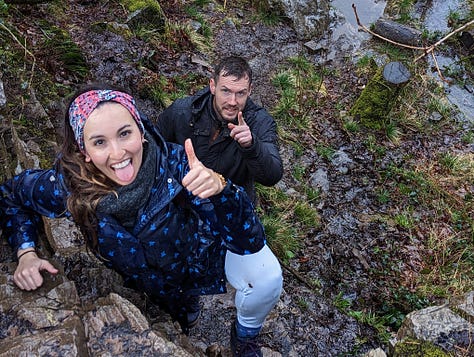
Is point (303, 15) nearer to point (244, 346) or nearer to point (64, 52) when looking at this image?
point (64, 52)

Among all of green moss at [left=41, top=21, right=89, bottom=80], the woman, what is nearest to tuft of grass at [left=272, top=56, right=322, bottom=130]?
green moss at [left=41, top=21, right=89, bottom=80]

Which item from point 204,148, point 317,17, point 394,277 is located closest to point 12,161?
point 204,148

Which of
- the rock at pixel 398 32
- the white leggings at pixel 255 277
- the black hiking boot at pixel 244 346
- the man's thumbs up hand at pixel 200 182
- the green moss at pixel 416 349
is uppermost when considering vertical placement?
the man's thumbs up hand at pixel 200 182

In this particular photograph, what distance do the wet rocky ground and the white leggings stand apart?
0.54m

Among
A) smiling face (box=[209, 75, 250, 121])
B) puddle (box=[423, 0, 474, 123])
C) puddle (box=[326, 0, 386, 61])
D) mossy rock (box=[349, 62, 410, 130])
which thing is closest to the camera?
smiling face (box=[209, 75, 250, 121])

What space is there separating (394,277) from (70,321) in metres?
4.38

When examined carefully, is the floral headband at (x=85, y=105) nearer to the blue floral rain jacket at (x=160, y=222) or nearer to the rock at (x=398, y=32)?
the blue floral rain jacket at (x=160, y=222)

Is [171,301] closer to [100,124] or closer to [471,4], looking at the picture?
[100,124]

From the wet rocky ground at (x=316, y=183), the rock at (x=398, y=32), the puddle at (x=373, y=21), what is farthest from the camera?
the rock at (x=398, y=32)

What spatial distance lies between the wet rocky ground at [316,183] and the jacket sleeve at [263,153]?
1309 millimetres

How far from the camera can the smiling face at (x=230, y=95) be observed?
11.8 ft

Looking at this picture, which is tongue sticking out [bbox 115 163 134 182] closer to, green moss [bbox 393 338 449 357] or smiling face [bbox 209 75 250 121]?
smiling face [bbox 209 75 250 121]

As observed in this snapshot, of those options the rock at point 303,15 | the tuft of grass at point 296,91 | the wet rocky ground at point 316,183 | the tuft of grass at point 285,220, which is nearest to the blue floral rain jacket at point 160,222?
the wet rocky ground at point 316,183

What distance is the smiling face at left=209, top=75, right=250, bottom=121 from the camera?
11.8ft
